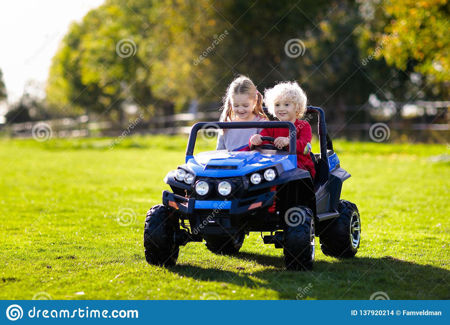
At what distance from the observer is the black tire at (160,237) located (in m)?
6.43

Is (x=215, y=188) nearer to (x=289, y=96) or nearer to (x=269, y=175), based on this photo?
(x=269, y=175)

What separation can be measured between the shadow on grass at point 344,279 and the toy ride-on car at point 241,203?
255mm

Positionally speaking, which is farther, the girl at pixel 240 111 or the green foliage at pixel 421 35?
the green foliage at pixel 421 35

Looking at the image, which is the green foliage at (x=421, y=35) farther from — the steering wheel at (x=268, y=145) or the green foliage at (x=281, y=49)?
the steering wheel at (x=268, y=145)

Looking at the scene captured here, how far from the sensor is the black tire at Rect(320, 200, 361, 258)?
7.25 m

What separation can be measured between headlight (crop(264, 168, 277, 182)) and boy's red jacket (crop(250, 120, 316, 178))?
766 mm

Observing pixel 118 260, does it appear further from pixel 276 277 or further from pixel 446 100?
pixel 446 100

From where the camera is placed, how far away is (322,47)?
33000mm

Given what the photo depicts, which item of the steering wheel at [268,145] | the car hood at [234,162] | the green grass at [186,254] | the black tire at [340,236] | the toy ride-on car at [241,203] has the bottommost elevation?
the green grass at [186,254]

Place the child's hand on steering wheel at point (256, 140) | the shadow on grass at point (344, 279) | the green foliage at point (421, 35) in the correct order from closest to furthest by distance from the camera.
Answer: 1. the shadow on grass at point (344, 279)
2. the child's hand on steering wheel at point (256, 140)
3. the green foliage at point (421, 35)

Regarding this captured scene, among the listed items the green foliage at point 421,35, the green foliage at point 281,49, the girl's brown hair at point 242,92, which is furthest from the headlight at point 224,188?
the green foliage at point 281,49

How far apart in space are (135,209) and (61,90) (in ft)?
214

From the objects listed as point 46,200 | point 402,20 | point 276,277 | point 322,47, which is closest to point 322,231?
point 276,277

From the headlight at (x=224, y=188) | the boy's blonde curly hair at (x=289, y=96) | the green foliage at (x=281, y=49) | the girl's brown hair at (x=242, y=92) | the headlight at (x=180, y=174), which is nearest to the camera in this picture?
the headlight at (x=224, y=188)
